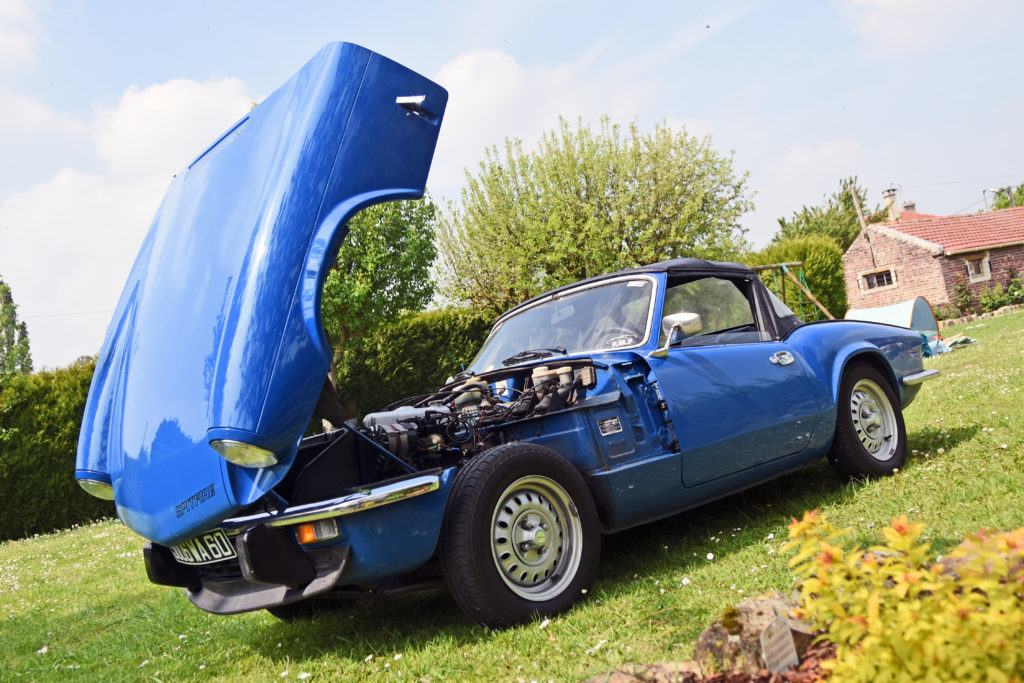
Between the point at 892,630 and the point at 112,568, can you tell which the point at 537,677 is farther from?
the point at 112,568

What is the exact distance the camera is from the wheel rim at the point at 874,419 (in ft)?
17.3

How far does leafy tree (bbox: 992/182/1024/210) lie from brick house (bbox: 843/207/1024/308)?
3146 centimetres

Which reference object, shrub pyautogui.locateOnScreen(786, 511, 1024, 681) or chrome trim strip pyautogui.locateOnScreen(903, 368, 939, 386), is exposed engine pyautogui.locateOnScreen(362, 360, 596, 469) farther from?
chrome trim strip pyautogui.locateOnScreen(903, 368, 939, 386)

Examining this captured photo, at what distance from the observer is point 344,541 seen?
3.19 metres

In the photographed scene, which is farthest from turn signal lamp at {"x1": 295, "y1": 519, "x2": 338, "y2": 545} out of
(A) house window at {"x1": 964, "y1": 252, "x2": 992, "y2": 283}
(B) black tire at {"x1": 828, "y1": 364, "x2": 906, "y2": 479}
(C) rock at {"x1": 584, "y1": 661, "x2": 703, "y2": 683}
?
(A) house window at {"x1": 964, "y1": 252, "x2": 992, "y2": 283}

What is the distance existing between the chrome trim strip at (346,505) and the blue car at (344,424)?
1cm

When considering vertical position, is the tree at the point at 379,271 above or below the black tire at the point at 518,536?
above

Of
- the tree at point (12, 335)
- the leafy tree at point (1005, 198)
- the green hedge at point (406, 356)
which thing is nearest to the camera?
the green hedge at point (406, 356)

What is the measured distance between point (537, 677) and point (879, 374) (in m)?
3.85

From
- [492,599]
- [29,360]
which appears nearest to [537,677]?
[492,599]

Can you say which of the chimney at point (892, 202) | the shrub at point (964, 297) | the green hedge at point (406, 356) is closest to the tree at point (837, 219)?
the chimney at point (892, 202)

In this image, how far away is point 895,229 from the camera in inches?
1337

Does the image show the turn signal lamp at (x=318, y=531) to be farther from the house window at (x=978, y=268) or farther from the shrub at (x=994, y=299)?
the house window at (x=978, y=268)

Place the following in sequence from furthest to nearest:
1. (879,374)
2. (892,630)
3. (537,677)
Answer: (879,374) < (537,677) < (892,630)
